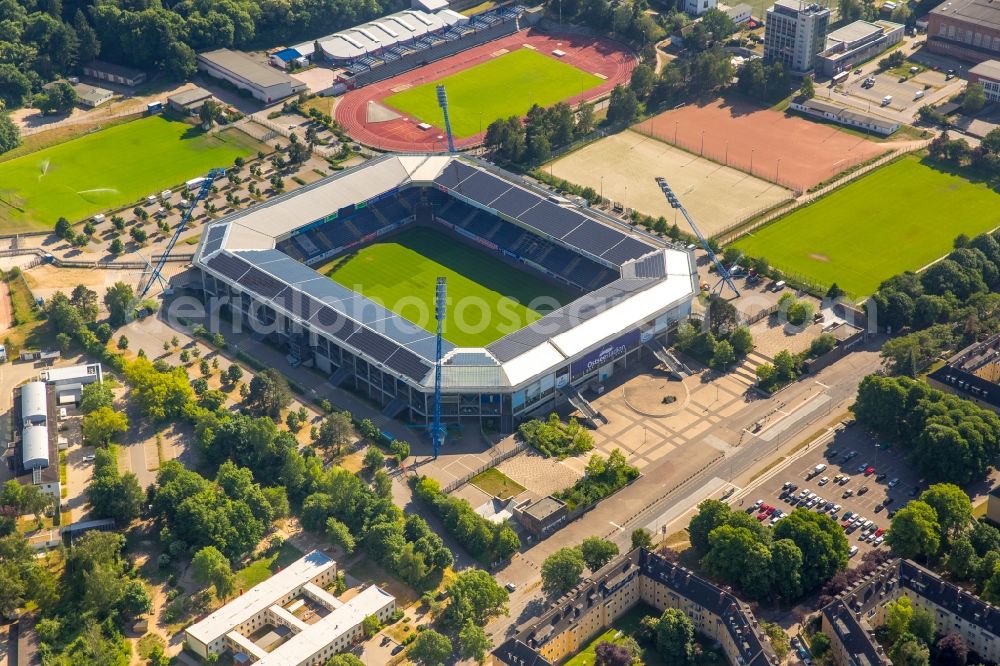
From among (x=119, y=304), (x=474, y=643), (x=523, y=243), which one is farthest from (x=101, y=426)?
(x=523, y=243)

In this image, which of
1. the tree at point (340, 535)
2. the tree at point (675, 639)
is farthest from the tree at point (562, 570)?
the tree at point (340, 535)

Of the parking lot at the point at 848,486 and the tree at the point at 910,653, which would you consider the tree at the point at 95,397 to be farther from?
the tree at the point at 910,653

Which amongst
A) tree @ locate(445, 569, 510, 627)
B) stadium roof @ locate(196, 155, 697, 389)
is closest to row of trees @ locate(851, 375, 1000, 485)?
stadium roof @ locate(196, 155, 697, 389)

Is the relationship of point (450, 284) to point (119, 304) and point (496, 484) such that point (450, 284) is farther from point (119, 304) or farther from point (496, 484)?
point (496, 484)

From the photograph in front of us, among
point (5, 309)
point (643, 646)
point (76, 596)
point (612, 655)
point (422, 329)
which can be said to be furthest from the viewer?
point (5, 309)

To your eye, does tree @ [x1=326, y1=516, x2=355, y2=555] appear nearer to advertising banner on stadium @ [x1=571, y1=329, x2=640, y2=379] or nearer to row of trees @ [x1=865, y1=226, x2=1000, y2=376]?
advertising banner on stadium @ [x1=571, y1=329, x2=640, y2=379]

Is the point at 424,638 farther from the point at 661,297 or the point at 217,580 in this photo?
the point at 661,297
